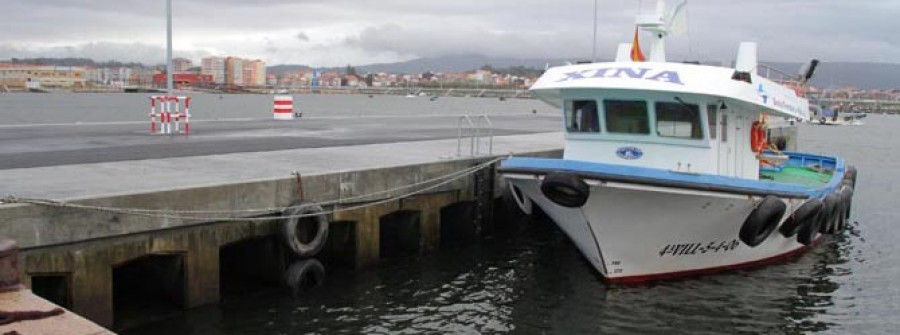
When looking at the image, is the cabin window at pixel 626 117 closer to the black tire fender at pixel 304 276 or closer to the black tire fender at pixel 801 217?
the black tire fender at pixel 801 217

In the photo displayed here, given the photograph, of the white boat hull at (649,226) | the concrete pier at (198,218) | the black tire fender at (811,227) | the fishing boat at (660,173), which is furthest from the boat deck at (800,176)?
the concrete pier at (198,218)

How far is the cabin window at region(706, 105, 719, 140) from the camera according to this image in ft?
42.8

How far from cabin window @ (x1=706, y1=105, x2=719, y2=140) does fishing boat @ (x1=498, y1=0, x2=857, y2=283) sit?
22 millimetres

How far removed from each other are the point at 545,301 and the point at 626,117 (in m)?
3.19

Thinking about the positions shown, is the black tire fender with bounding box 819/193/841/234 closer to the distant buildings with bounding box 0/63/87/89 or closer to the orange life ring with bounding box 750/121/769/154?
the orange life ring with bounding box 750/121/769/154

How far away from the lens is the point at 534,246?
1667 centimetres

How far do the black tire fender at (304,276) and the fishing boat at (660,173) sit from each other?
322 cm

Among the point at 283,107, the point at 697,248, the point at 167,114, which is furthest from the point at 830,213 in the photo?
the point at 283,107

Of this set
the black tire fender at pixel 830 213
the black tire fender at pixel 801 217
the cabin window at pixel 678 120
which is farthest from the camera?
the black tire fender at pixel 830 213

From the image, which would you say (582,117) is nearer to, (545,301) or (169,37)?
(545,301)

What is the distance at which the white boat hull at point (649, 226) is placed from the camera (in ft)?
40.3

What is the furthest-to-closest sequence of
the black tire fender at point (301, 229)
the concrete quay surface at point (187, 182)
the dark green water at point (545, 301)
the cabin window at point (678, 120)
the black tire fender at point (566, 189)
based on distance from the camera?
the cabin window at point (678, 120) → the black tire fender at point (566, 189) → the black tire fender at point (301, 229) → the dark green water at point (545, 301) → the concrete quay surface at point (187, 182)

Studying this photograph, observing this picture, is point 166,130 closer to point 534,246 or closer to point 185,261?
point 534,246

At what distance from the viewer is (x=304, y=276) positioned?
11945mm
